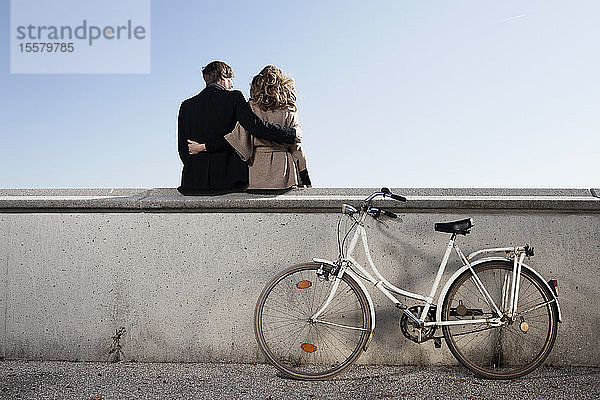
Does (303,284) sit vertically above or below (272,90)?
below

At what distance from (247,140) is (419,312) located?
1971 mm

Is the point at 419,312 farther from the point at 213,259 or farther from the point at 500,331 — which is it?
the point at 213,259

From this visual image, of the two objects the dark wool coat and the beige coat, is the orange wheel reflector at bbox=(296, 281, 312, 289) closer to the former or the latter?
the beige coat

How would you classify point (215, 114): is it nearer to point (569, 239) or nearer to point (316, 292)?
point (316, 292)

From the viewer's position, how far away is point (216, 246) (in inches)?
210

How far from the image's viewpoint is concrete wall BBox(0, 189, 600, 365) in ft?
17.0

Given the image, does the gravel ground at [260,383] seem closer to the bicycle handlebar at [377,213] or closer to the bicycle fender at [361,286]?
the bicycle fender at [361,286]

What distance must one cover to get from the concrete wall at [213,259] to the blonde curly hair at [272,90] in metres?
0.76

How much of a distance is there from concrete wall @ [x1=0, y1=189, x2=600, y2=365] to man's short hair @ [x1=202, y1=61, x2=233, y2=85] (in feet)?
3.43

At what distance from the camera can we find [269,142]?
5461mm

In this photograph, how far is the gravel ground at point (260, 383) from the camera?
14.4ft

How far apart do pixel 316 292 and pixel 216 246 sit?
899 mm

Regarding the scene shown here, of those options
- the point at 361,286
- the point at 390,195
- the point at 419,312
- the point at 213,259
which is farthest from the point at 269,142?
the point at 419,312

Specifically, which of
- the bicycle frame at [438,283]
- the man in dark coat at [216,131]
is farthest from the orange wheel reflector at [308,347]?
the man in dark coat at [216,131]
